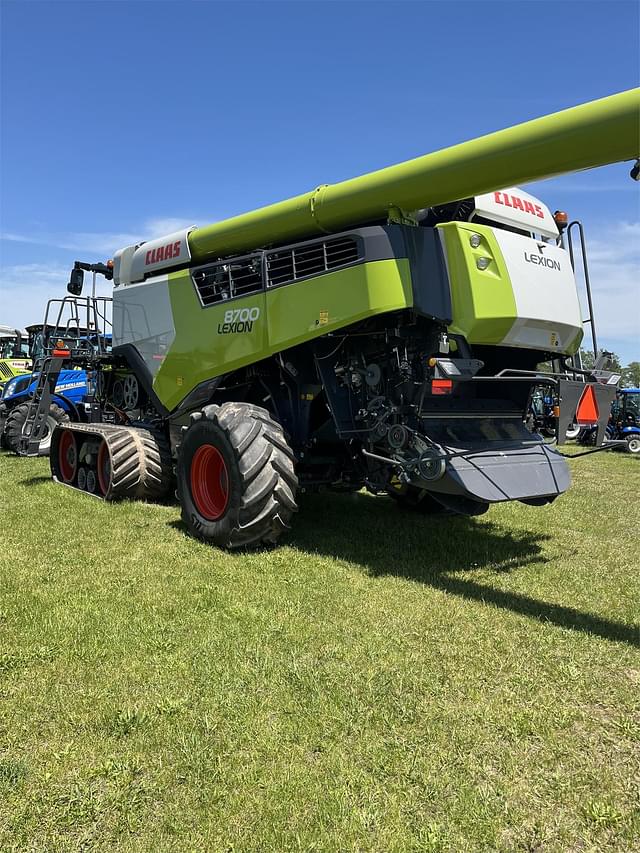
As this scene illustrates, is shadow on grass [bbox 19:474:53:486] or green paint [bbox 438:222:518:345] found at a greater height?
green paint [bbox 438:222:518:345]

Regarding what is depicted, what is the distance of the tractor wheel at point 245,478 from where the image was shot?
17.8 ft

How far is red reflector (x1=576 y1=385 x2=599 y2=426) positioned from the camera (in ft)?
17.5

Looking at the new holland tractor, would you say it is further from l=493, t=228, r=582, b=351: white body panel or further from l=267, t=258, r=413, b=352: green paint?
l=493, t=228, r=582, b=351: white body panel

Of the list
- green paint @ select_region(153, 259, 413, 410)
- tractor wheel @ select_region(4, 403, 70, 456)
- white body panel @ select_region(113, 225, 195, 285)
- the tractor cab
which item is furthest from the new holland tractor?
the tractor cab

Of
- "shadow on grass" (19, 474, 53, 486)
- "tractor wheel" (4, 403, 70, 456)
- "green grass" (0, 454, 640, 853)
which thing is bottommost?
"green grass" (0, 454, 640, 853)

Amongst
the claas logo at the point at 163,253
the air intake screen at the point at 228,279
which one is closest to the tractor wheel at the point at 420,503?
the air intake screen at the point at 228,279

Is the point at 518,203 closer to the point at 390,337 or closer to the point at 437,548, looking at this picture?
the point at 390,337

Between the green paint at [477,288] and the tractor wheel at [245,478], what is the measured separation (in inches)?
69.8

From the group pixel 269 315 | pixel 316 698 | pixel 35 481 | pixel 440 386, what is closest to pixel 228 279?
pixel 269 315

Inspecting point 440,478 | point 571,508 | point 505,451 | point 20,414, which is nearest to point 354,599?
point 440,478

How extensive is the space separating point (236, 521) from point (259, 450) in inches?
24.1

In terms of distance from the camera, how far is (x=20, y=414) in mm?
11961

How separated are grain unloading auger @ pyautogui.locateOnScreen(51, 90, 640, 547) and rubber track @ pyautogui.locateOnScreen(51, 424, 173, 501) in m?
0.97

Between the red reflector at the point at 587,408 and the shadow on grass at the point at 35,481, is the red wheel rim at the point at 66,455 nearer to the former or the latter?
the shadow on grass at the point at 35,481
